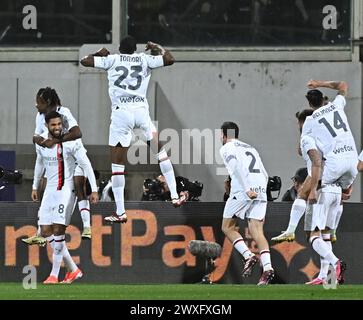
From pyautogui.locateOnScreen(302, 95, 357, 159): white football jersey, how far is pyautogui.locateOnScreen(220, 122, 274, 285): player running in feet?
4.16

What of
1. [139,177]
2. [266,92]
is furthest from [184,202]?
[266,92]

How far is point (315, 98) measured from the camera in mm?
20734

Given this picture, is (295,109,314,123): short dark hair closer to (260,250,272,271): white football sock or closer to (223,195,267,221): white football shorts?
(223,195,267,221): white football shorts

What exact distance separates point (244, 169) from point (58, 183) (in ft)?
8.25

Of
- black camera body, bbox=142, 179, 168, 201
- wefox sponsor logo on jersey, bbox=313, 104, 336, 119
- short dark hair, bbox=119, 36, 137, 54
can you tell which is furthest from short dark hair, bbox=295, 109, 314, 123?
black camera body, bbox=142, 179, 168, 201

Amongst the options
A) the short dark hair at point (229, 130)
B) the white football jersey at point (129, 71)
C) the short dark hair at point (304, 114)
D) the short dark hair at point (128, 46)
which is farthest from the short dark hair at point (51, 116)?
the short dark hair at point (304, 114)

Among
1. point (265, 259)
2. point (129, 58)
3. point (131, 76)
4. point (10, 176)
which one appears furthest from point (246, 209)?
point (10, 176)

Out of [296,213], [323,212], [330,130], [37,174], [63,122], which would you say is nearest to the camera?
[323,212]

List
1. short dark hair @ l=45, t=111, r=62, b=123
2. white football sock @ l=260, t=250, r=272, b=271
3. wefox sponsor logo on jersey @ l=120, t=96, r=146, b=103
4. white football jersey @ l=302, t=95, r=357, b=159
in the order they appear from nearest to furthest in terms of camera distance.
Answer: white football jersey @ l=302, t=95, r=357, b=159, white football sock @ l=260, t=250, r=272, b=271, short dark hair @ l=45, t=111, r=62, b=123, wefox sponsor logo on jersey @ l=120, t=96, r=146, b=103

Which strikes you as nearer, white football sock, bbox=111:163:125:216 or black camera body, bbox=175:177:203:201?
white football sock, bbox=111:163:125:216

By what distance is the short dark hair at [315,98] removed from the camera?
813 inches

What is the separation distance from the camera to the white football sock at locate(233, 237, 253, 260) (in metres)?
21.5

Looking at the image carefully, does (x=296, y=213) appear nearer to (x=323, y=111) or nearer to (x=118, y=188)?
(x=323, y=111)
